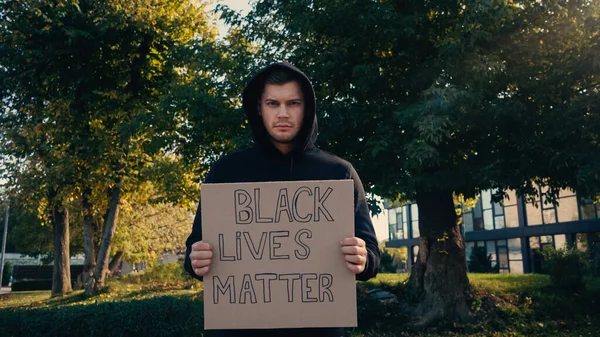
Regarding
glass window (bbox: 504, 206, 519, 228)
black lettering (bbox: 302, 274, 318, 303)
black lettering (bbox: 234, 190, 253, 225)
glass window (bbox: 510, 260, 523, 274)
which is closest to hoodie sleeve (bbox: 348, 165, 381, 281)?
black lettering (bbox: 302, 274, 318, 303)

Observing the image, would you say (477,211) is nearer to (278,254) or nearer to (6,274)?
(278,254)

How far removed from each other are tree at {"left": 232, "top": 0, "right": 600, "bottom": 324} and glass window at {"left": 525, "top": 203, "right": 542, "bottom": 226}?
25.0 m

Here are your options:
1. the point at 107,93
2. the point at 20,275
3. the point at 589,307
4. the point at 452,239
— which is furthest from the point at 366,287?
the point at 20,275

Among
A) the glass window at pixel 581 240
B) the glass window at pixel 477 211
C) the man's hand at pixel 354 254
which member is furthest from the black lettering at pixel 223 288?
the glass window at pixel 477 211

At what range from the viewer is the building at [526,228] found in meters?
30.7

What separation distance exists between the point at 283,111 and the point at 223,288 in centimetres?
103

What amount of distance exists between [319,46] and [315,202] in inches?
372

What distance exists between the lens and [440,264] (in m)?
12.8

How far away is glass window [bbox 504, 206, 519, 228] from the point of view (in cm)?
3644

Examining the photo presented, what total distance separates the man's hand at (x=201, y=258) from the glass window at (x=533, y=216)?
35423mm

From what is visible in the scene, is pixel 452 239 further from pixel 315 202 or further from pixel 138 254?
pixel 138 254

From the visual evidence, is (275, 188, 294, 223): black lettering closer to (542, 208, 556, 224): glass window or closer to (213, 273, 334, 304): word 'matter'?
(213, 273, 334, 304): word 'matter'

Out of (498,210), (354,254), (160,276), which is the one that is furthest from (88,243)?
(498,210)

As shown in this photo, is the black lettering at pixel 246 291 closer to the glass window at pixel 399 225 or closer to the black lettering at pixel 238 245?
the black lettering at pixel 238 245
